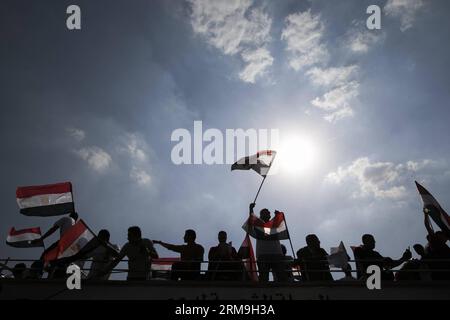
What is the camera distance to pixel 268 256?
9.01 metres

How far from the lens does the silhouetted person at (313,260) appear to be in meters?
8.19

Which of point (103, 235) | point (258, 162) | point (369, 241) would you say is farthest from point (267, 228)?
point (103, 235)

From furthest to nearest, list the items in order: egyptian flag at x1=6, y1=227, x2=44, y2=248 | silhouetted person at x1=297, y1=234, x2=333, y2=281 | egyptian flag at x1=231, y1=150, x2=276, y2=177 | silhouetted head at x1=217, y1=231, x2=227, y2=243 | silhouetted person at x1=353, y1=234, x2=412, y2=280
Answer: egyptian flag at x1=231, y1=150, x2=276, y2=177 → egyptian flag at x1=6, y1=227, x2=44, y2=248 → silhouetted head at x1=217, y1=231, x2=227, y2=243 → silhouetted person at x1=297, y1=234, x2=333, y2=281 → silhouetted person at x1=353, y1=234, x2=412, y2=280

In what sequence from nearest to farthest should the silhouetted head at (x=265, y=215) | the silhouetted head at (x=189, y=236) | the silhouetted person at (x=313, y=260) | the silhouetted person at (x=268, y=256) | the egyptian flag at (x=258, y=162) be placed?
the silhouetted person at (x=313, y=260) → the silhouetted person at (x=268, y=256) → the silhouetted head at (x=189, y=236) → the silhouetted head at (x=265, y=215) → the egyptian flag at (x=258, y=162)

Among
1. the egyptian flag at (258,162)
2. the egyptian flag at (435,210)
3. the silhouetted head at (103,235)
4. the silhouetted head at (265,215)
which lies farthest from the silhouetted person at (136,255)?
the egyptian flag at (435,210)

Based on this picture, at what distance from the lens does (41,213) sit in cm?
1003

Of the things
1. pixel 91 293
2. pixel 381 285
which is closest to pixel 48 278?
pixel 91 293

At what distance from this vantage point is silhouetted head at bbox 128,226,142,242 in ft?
26.7

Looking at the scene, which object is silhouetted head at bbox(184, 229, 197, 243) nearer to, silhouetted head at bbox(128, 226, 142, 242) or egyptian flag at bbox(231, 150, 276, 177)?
silhouetted head at bbox(128, 226, 142, 242)

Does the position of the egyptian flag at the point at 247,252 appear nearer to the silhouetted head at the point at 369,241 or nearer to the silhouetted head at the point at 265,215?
the silhouetted head at the point at 265,215

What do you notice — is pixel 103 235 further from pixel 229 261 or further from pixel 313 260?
pixel 313 260

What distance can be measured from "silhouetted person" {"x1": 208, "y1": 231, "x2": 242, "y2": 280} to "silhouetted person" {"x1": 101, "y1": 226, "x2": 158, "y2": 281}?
60.9 inches

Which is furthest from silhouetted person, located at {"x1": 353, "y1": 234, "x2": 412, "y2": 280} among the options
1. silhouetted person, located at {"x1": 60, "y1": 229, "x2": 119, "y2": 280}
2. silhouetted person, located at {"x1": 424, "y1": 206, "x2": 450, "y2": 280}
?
silhouetted person, located at {"x1": 60, "y1": 229, "x2": 119, "y2": 280}
